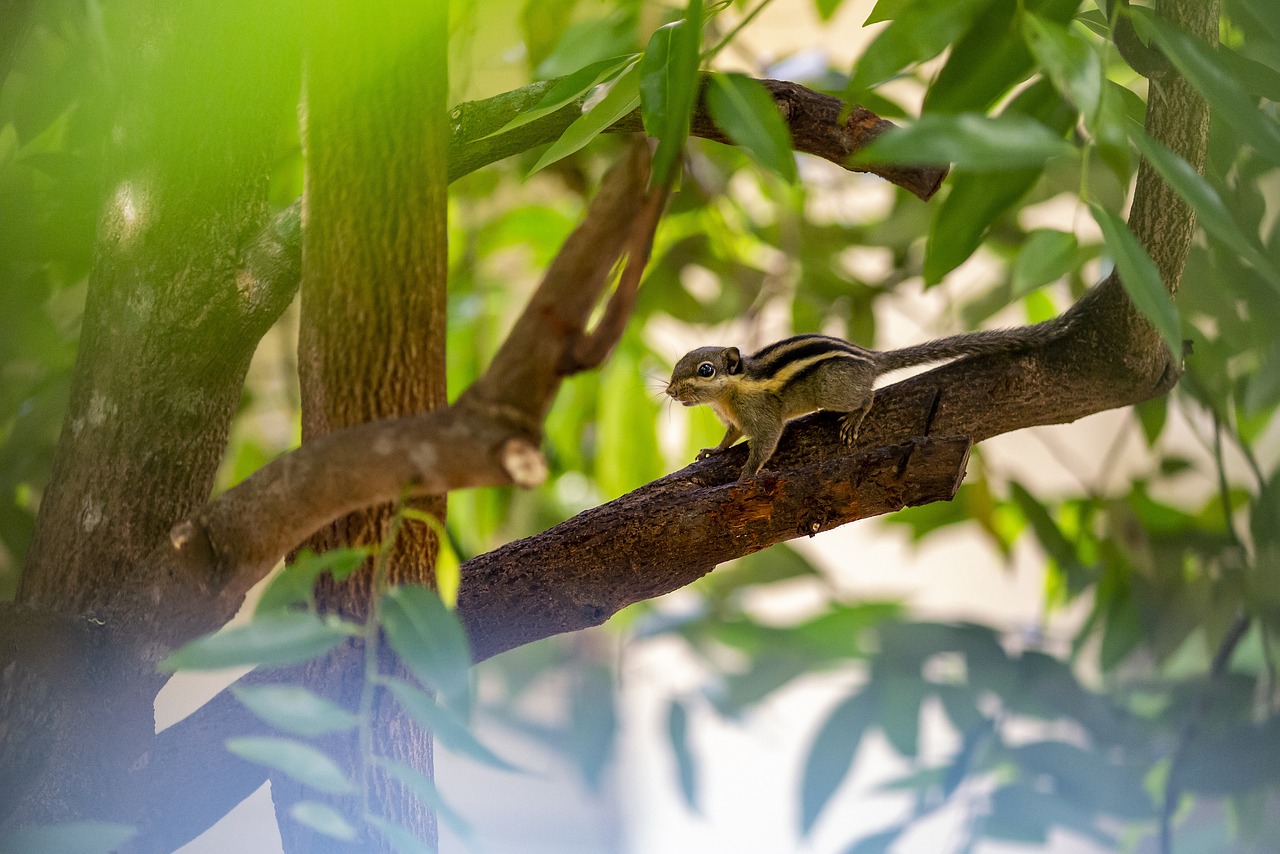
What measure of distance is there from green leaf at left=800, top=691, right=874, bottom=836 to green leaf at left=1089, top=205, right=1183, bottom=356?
0.39 m

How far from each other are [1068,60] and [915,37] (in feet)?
0.21

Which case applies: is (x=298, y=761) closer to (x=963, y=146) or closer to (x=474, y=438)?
(x=474, y=438)

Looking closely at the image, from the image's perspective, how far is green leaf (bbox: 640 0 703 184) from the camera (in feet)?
1.13

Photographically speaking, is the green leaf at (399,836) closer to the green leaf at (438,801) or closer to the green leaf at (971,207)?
the green leaf at (438,801)

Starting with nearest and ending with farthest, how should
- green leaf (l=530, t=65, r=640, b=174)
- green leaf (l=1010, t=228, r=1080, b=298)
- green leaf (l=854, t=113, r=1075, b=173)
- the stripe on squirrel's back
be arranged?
1. green leaf (l=854, t=113, r=1075, b=173)
2. green leaf (l=530, t=65, r=640, b=174)
3. green leaf (l=1010, t=228, r=1080, b=298)
4. the stripe on squirrel's back

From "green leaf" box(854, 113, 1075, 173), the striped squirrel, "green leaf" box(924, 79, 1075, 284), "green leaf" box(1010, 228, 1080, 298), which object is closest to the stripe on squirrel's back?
the striped squirrel

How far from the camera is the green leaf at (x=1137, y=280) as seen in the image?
0.36 metres

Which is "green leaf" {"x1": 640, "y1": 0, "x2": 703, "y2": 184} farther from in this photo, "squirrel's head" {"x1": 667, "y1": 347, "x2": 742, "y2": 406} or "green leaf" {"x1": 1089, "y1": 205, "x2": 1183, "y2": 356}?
"squirrel's head" {"x1": 667, "y1": 347, "x2": 742, "y2": 406}

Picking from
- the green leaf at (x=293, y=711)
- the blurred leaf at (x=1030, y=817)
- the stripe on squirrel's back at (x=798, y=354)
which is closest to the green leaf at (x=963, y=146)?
the green leaf at (x=293, y=711)

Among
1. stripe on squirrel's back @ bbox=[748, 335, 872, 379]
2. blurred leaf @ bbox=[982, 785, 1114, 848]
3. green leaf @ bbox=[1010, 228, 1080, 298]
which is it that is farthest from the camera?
stripe on squirrel's back @ bbox=[748, 335, 872, 379]

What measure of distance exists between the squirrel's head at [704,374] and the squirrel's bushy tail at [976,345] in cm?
A: 16

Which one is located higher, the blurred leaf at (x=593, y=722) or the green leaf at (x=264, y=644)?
the blurred leaf at (x=593, y=722)

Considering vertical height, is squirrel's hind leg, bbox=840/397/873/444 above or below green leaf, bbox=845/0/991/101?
above

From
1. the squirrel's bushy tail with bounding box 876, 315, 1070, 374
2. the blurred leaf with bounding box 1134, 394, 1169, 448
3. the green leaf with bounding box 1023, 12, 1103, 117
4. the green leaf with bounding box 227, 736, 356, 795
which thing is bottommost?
the green leaf with bounding box 227, 736, 356, 795
